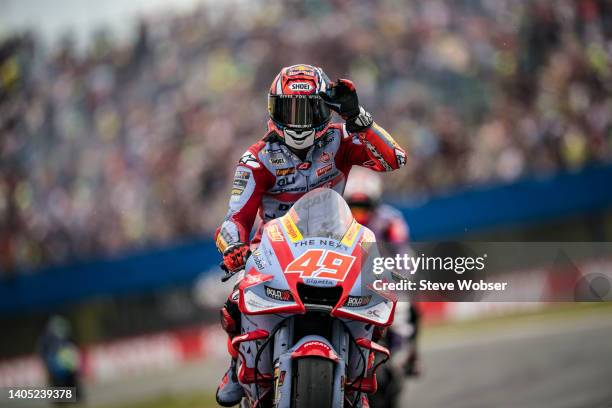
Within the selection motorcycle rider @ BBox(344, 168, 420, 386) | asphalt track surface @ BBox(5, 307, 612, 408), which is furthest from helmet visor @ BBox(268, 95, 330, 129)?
asphalt track surface @ BBox(5, 307, 612, 408)

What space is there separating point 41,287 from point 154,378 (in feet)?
8.38

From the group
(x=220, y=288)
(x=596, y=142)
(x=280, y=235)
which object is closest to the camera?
(x=280, y=235)

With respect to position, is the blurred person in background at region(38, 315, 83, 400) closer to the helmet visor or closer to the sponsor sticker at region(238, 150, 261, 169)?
the sponsor sticker at region(238, 150, 261, 169)

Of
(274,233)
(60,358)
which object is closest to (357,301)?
(274,233)

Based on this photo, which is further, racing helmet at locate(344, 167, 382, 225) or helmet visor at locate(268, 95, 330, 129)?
racing helmet at locate(344, 167, 382, 225)

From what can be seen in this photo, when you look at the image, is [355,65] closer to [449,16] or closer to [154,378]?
[449,16]

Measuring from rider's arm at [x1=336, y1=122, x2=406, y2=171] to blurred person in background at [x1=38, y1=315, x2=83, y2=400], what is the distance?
30.2 feet

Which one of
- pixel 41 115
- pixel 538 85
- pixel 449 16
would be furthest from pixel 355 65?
pixel 41 115

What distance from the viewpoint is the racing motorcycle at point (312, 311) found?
4.65 m

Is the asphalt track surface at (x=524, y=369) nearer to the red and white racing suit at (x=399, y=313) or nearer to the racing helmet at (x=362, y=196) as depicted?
the red and white racing suit at (x=399, y=313)

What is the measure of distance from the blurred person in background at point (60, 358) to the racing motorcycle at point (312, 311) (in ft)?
31.2

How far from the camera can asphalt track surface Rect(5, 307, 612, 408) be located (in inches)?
369

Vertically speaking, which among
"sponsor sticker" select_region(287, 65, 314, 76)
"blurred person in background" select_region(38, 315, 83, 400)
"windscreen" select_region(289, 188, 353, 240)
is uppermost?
"blurred person in background" select_region(38, 315, 83, 400)

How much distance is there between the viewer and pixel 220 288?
1636cm
